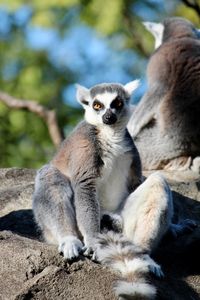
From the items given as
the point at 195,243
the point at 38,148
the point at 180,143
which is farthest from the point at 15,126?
the point at 195,243

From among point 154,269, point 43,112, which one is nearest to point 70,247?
point 154,269

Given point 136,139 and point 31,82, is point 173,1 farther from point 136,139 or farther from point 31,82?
point 136,139

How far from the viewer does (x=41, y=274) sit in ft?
19.7

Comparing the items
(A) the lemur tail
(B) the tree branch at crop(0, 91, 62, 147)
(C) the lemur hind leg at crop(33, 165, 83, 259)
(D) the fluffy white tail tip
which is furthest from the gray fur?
(B) the tree branch at crop(0, 91, 62, 147)

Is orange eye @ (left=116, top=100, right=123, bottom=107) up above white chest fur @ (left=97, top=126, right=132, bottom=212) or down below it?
above

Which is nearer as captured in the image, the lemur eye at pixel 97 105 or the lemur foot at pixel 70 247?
the lemur foot at pixel 70 247

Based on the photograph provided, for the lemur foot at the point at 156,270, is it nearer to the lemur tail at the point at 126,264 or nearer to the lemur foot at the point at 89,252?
the lemur tail at the point at 126,264

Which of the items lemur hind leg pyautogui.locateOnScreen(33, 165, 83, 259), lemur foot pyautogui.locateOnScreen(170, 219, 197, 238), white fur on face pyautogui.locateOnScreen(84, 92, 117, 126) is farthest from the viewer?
lemur foot pyautogui.locateOnScreen(170, 219, 197, 238)

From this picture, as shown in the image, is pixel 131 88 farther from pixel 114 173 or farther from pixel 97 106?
pixel 114 173

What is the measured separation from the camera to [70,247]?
6238 mm

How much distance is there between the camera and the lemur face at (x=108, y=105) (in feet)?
22.9

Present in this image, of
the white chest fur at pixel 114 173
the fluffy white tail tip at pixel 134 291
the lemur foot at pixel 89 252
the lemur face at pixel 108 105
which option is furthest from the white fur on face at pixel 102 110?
the fluffy white tail tip at pixel 134 291

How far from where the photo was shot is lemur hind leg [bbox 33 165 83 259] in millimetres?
6617

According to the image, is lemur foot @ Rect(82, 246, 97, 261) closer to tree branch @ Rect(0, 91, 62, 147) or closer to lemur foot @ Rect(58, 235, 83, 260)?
lemur foot @ Rect(58, 235, 83, 260)
